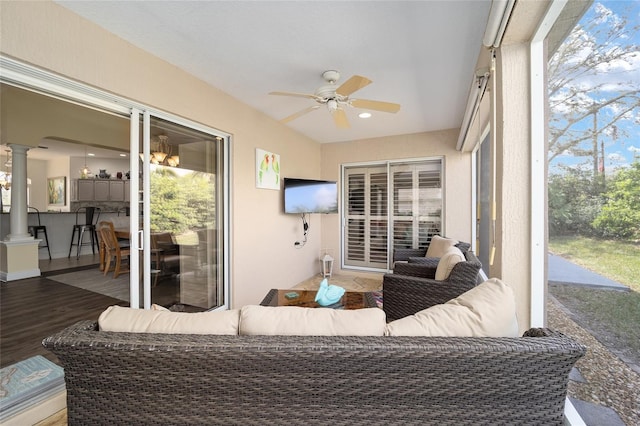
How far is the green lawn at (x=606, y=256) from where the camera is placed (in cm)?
87

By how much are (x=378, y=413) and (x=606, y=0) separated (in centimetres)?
170

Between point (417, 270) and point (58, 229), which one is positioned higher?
point (58, 229)

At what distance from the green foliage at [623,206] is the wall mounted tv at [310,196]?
3408 mm

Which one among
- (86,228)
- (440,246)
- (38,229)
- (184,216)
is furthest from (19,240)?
(440,246)

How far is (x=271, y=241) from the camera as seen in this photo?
382cm

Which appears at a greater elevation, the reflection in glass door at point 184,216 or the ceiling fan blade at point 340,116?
the ceiling fan blade at point 340,116

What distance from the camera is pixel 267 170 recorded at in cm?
365

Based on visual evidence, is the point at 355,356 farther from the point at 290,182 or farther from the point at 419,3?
the point at 290,182

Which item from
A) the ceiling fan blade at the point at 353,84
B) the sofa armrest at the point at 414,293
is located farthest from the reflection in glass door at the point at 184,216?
the sofa armrest at the point at 414,293

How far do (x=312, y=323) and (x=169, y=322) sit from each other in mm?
565

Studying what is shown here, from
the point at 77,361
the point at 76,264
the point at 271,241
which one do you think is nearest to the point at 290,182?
the point at 271,241

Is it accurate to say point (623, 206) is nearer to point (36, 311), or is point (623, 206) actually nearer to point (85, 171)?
point (36, 311)

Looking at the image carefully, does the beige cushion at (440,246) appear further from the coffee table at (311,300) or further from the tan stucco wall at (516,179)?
the tan stucco wall at (516,179)

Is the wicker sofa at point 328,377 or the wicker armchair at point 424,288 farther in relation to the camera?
the wicker armchair at point 424,288
